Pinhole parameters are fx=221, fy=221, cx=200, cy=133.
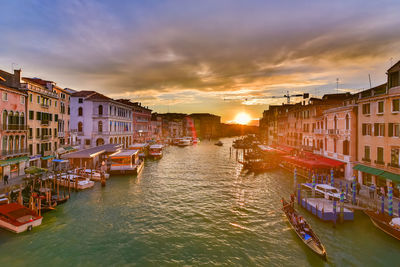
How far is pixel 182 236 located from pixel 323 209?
13.0 meters

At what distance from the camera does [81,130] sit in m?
55.4

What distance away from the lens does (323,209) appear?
20219 mm

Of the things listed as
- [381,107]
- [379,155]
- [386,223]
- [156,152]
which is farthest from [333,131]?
[156,152]

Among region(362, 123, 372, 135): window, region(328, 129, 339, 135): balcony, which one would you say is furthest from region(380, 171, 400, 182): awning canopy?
region(328, 129, 339, 135): balcony

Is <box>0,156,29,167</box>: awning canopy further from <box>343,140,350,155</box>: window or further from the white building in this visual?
<box>343,140,350,155</box>: window

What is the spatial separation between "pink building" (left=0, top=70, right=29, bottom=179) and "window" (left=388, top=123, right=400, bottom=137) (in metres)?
44.2

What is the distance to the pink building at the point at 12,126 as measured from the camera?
2767cm

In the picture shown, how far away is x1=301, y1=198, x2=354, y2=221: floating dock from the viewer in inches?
784

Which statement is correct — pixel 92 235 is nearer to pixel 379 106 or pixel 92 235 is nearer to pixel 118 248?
pixel 118 248

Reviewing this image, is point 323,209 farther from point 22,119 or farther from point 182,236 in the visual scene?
point 22,119

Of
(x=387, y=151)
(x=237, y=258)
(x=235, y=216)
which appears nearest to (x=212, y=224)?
(x=235, y=216)

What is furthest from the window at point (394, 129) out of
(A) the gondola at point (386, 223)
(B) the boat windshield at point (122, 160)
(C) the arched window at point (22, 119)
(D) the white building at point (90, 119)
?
(D) the white building at point (90, 119)

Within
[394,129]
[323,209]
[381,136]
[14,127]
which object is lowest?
[323,209]

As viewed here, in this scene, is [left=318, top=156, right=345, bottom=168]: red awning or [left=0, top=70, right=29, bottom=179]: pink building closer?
[left=0, top=70, right=29, bottom=179]: pink building
